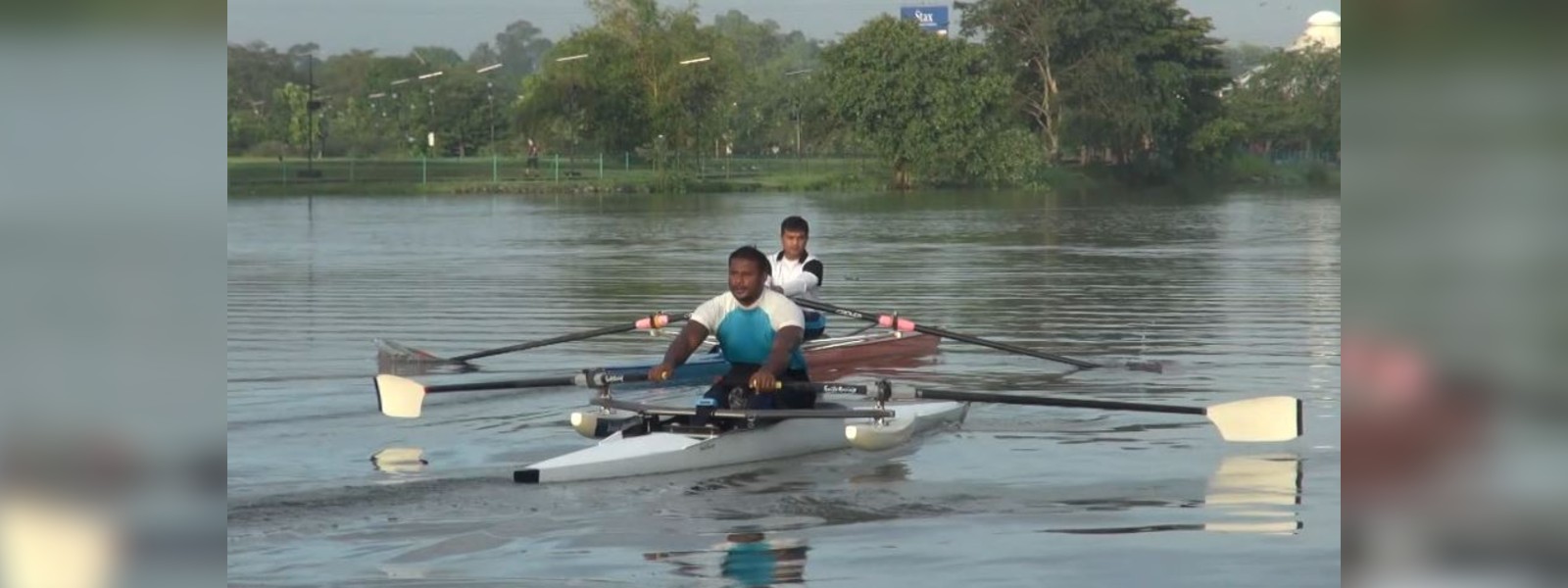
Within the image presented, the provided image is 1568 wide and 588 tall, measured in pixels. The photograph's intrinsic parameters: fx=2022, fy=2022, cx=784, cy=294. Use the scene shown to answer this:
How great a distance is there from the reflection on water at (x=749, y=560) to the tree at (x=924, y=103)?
56.6 meters

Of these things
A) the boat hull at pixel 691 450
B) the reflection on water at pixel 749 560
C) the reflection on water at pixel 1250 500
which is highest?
the boat hull at pixel 691 450

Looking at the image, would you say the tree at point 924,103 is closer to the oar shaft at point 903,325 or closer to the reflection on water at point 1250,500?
the oar shaft at point 903,325

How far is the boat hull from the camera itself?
32.6ft

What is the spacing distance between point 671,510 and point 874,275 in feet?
58.2

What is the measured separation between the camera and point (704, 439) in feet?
34.2

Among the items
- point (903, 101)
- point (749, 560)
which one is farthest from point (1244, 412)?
point (903, 101)

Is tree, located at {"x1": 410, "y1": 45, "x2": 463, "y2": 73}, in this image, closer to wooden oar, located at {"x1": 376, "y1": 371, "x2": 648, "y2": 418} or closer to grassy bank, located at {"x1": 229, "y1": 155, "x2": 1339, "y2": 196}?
grassy bank, located at {"x1": 229, "y1": 155, "x2": 1339, "y2": 196}

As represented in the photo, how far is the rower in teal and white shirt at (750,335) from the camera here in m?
10.8

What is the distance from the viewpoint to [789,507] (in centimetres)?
978

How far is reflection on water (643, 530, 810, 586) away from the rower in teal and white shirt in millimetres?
1826
